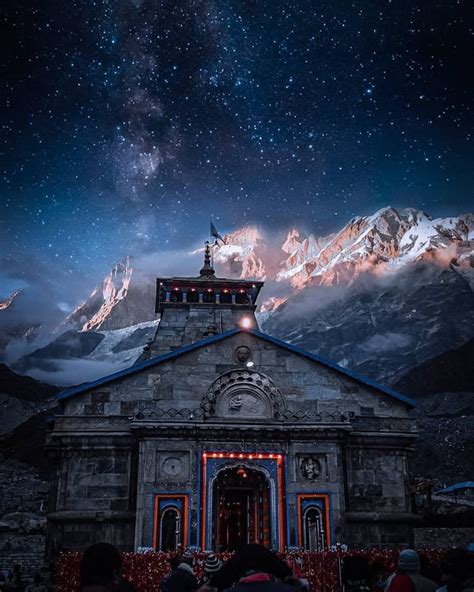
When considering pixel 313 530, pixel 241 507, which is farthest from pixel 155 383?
pixel 241 507

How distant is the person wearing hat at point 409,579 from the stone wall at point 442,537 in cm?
3542

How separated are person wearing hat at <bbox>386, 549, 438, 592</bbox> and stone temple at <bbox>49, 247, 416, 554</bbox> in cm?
1573

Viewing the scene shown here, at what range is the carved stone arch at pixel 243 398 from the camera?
24.4 m

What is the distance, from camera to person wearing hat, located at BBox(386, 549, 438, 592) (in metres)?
7.52

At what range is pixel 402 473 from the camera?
2494 centimetres

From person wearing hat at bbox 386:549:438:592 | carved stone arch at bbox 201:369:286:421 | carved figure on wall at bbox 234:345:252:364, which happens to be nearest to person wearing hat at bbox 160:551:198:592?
person wearing hat at bbox 386:549:438:592

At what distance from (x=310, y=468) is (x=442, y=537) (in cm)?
2207

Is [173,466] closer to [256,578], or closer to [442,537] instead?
[256,578]

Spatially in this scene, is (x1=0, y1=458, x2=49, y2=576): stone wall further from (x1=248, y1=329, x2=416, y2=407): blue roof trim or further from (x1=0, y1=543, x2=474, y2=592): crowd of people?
(x1=0, y1=543, x2=474, y2=592): crowd of people

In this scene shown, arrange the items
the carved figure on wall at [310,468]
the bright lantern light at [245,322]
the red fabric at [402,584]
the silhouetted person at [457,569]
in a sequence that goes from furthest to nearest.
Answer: the bright lantern light at [245,322]
the carved figure on wall at [310,468]
the red fabric at [402,584]
the silhouetted person at [457,569]

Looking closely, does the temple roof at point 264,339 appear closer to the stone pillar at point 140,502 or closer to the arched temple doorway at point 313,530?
the stone pillar at point 140,502

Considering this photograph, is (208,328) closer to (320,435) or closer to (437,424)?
(320,435)

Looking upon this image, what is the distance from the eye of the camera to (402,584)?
7.54 m

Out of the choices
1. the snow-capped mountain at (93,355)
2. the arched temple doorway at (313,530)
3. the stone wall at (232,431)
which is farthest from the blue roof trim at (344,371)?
the snow-capped mountain at (93,355)
